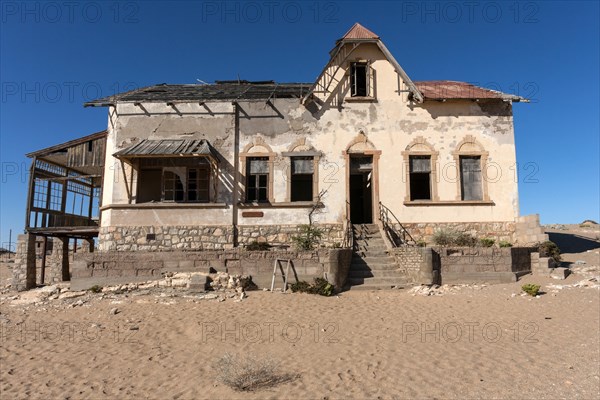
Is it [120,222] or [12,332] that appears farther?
[120,222]

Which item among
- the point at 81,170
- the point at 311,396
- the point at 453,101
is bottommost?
the point at 311,396

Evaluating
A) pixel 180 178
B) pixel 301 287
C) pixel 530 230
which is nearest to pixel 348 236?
pixel 301 287

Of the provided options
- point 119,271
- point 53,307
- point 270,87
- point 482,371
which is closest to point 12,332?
point 53,307

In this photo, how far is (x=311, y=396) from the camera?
19.5ft

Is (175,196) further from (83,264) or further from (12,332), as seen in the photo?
(12,332)

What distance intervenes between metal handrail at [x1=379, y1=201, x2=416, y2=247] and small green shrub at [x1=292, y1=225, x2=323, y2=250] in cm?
236

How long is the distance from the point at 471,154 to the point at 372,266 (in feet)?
20.3

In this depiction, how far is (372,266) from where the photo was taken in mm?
13312

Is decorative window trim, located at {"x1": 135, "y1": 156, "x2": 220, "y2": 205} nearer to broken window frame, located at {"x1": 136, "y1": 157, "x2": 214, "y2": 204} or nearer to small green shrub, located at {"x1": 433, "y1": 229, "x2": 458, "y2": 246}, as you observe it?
broken window frame, located at {"x1": 136, "y1": 157, "x2": 214, "y2": 204}

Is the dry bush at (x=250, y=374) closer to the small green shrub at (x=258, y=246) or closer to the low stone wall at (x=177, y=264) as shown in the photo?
the low stone wall at (x=177, y=264)

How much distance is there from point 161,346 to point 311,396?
150 inches

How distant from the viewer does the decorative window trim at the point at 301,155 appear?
15.6 metres

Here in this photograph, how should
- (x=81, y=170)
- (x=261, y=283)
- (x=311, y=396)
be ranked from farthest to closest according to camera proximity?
(x=81, y=170) → (x=261, y=283) → (x=311, y=396)

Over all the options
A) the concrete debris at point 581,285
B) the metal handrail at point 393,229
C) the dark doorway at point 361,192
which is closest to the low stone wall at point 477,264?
the concrete debris at point 581,285
